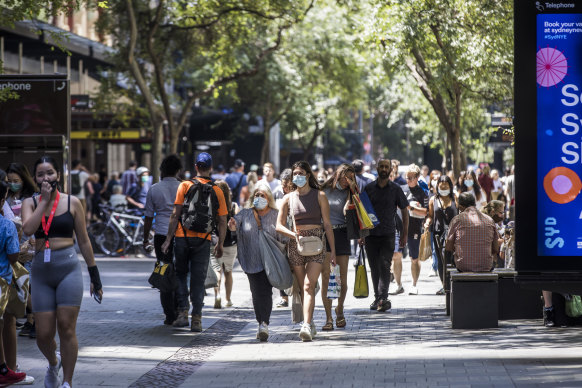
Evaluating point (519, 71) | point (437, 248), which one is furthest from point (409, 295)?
point (519, 71)

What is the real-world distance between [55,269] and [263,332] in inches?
147

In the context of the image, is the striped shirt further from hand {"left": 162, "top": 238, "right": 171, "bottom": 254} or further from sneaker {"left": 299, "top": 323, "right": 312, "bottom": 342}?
hand {"left": 162, "top": 238, "right": 171, "bottom": 254}

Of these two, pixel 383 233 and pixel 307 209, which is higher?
pixel 307 209

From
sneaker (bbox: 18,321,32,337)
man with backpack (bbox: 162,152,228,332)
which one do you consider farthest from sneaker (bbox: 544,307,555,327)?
sneaker (bbox: 18,321,32,337)

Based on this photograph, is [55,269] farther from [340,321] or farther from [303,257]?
[340,321]

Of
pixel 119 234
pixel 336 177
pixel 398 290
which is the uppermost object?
pixel 336 177

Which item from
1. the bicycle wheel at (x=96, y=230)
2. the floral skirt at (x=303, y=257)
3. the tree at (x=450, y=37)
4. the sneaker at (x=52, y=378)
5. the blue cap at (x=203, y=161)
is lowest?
the sneaker at (x=52, y=378)

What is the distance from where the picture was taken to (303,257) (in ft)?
36.0

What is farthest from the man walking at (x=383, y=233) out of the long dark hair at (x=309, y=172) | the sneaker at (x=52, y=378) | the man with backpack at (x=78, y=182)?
the man with backpack at (x=78, y=182)

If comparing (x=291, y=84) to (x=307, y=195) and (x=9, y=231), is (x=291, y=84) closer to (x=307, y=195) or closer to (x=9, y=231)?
(x=307, y=195)

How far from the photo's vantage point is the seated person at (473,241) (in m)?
11.4

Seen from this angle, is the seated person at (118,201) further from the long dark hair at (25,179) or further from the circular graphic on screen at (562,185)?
the circular graphic on screen at (562,185)

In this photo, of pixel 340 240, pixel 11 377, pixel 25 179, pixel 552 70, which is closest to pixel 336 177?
pixel 340 240

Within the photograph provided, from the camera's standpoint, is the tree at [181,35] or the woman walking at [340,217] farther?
the tree at [181,35]
